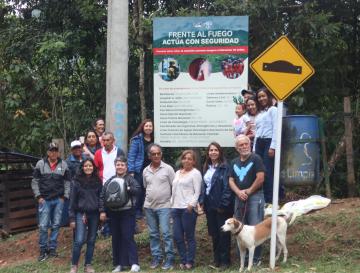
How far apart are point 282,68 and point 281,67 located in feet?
0.06

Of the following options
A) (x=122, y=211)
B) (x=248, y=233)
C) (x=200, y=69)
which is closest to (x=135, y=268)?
(x=122, y=211)

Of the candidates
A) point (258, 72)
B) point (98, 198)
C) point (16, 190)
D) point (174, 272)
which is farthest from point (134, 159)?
point (16, 190)

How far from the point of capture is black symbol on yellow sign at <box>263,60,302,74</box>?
764cm

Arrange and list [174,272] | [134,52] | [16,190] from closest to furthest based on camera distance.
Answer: [174,272] → [16,190] → [134,52]

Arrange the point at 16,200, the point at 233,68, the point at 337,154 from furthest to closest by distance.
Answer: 1. the point at 16,200
2. the point at 337,154
3. the point at 233,68

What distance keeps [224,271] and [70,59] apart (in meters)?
7.80

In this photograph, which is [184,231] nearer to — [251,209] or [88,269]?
[251,209]

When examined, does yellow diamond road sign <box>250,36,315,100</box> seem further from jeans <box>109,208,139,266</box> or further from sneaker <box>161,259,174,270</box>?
sneaker <box>161,259,174,270</box>

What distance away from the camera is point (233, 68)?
10188 mm

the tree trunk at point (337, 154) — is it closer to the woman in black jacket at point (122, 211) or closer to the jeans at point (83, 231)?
the woman in black jacket at point (122, 211)

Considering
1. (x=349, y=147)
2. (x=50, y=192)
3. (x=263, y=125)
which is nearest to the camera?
(x=263, y=125)

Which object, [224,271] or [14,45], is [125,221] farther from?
[14,45]

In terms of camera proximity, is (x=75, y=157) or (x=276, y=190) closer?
(x=276, y=190)

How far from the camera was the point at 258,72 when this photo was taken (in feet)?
25.2
